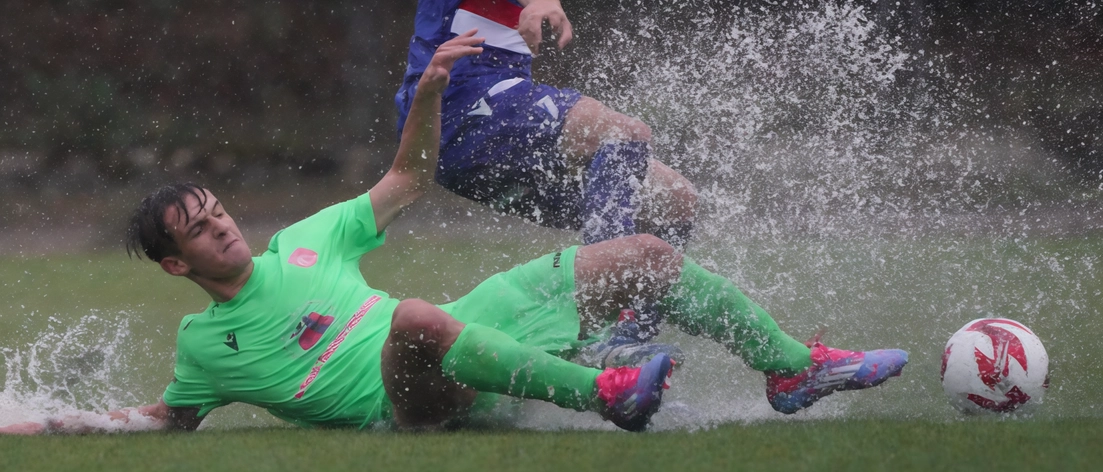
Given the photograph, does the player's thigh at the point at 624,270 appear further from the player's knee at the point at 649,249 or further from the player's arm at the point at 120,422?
the player's arm at the point at 120,422

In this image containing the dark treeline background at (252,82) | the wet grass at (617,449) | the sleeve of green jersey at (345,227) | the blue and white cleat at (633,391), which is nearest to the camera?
the wet grass at (617,449)

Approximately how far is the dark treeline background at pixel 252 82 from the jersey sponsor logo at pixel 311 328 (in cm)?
678

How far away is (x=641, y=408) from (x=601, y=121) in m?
1.11

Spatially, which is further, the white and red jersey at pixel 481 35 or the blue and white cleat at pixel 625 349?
the white and red jersey at pixel 481 35

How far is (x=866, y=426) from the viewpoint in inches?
112

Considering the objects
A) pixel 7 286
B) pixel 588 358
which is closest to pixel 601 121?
pixel 588 358

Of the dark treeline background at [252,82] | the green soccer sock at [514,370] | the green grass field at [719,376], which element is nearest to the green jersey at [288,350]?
the green grass field at [719,376]

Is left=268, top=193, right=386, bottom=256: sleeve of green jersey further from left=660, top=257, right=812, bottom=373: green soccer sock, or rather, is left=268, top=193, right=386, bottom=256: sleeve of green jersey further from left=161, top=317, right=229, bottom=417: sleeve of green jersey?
left=660, top=257, right=812, bottom=373: green soccer sock

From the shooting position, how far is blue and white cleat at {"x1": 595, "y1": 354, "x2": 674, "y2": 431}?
8.72 ft

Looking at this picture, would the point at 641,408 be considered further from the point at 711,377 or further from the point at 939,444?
the point at 711,377

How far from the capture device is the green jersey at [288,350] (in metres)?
2.98

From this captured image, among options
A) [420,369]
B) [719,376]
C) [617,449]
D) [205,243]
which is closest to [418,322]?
[420,369]

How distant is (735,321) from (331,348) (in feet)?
3.31

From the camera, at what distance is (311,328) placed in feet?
10.0
